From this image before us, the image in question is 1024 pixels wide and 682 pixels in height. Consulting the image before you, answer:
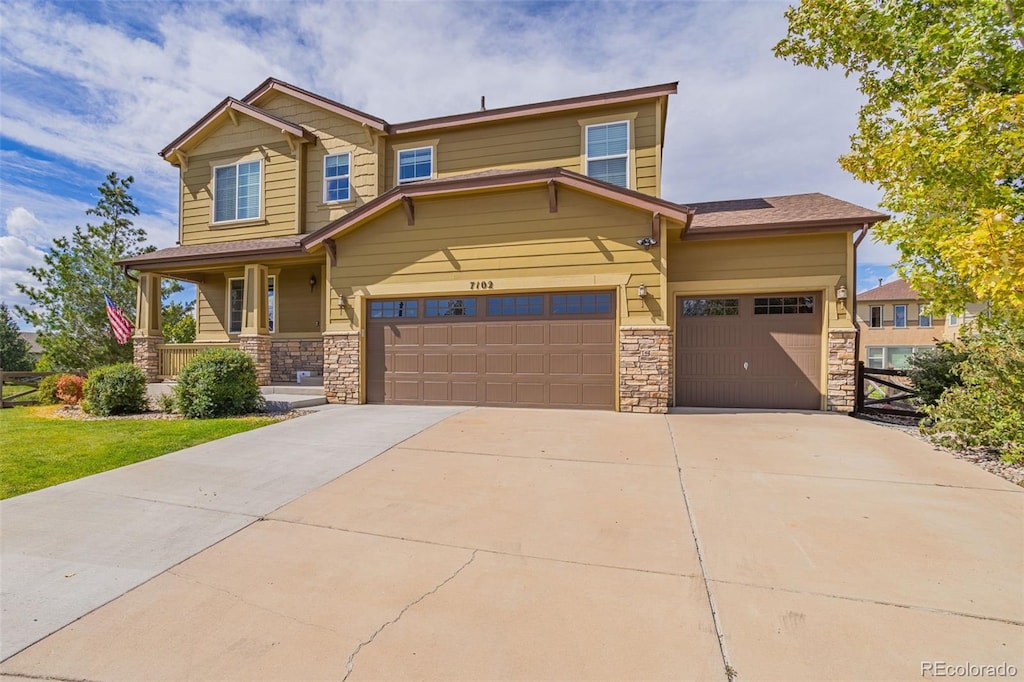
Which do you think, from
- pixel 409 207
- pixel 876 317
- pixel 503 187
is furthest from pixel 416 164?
pixel 876 317

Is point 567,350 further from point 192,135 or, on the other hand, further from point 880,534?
point 192,135

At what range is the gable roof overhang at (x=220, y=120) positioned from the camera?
12188mm

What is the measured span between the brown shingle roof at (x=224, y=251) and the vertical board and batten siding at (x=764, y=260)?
29.8ft

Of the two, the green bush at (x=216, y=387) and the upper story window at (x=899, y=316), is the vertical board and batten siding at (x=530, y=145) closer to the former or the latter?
the green bush at (x=216, y=387)

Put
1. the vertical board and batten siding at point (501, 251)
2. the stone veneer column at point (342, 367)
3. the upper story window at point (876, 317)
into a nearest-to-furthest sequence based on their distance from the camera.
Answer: the vertical board and batten siding at point (501, 251)
the stone veneer column at point (342, 367)
the upper story window at point (876, 317)

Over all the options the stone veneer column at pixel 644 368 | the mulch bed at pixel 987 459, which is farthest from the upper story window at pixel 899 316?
the stone veneer column at pixel 644 368

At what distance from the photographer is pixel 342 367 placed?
1001 centimetres

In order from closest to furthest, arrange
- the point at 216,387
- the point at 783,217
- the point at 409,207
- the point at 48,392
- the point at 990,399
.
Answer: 1. the point at 990,399
2. the point at 216,387
3. the point at 783,217
4. the point at 409,207
5. the point at 48,392

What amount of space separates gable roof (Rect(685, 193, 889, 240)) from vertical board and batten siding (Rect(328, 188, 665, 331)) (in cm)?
191

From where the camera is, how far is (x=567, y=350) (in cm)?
883

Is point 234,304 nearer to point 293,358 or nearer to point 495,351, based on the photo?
point 293,358

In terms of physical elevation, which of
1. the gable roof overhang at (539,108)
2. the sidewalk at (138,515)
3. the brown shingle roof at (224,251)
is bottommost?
the sidewalk at (138,515)

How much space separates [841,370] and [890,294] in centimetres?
2476

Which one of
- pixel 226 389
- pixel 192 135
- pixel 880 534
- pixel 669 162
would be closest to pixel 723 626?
pixel 880 534
